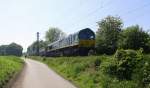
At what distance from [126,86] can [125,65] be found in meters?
3.96

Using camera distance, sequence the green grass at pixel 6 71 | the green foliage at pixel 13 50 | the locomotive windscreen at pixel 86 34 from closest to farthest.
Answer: the green grass at pixel 6 71 → the locomotive windscreen at pixel 86 34 → the green foliage at pixel 13 50

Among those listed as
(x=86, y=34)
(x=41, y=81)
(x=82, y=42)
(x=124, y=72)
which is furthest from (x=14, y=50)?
(x=124, y=72)

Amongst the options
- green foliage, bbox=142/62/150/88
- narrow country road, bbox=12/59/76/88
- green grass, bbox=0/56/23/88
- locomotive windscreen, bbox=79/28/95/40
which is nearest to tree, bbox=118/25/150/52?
locomotive windscreen, bbox=79/28/95/40

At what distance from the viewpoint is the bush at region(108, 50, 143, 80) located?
21297 mm

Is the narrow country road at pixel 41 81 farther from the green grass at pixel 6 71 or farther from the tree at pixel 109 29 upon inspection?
the tree at pixel 109 29

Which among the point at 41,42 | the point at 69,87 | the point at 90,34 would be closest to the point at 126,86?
the point at 69,87

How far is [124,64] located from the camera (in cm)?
2197

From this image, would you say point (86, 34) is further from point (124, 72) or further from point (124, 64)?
point (124, 72)

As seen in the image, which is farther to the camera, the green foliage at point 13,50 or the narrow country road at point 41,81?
the green foliage at point 13,50

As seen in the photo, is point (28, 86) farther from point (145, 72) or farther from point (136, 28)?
point (136, 28)

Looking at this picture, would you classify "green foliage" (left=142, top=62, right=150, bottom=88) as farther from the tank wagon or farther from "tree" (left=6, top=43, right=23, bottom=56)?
"tree" (left=6, top=43, right=23, bottom=56)

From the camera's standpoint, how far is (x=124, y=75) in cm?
2142

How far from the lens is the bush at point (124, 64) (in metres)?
21.3

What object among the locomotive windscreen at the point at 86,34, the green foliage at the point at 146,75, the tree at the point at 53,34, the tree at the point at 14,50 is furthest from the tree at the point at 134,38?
the tree at the point at 14,50
